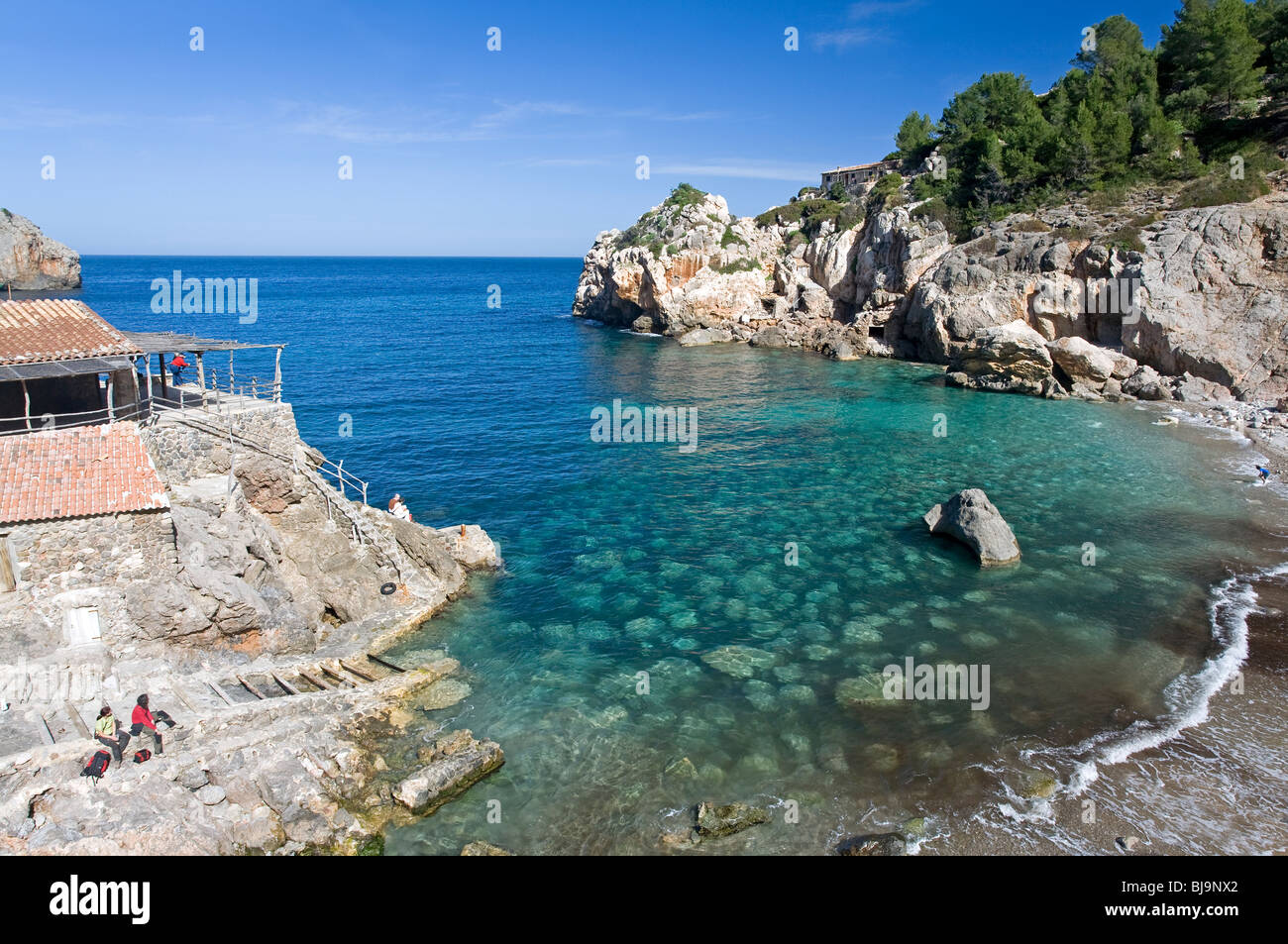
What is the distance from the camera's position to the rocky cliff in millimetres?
50375

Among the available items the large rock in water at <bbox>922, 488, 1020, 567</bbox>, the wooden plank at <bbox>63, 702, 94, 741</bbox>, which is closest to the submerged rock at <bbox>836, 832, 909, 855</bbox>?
the large rock in water at <bbox>922, 488, 1020, 567</bbox>

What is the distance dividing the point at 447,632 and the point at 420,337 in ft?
240

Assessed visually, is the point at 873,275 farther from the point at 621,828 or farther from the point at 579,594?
the point at 621,828

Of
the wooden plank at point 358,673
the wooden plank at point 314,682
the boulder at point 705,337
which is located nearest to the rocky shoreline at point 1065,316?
the boulder at point 705,337

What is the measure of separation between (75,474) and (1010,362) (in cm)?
5513

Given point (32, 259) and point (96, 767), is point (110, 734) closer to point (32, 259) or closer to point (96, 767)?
point (96, 767)

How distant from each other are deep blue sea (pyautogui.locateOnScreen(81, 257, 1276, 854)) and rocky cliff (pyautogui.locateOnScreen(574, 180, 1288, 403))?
5495 mm

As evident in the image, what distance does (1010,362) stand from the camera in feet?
179

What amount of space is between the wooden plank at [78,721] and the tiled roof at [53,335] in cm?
1088

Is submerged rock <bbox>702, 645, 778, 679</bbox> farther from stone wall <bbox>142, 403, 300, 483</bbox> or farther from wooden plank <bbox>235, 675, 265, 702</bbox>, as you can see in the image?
stone wall <bbox>142, 403, 300, 483</bbox>

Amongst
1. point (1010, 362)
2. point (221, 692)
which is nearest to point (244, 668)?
point (221, 692)

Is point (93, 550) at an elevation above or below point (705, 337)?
below

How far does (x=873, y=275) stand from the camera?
246ft
